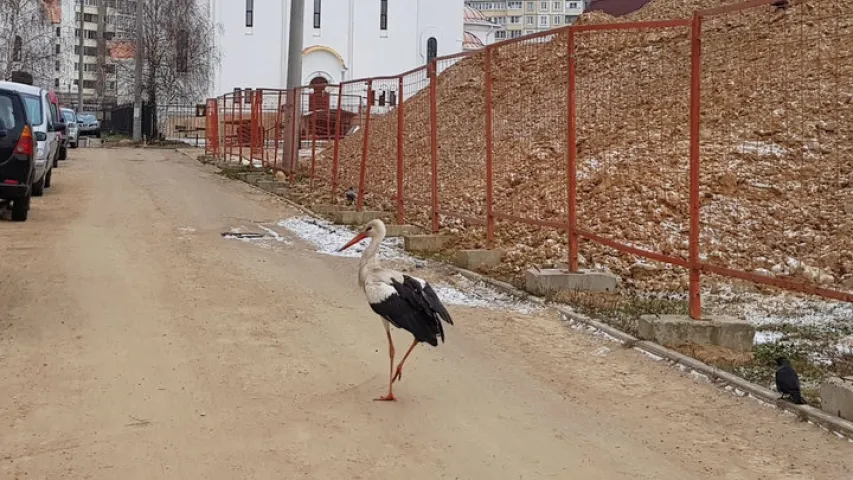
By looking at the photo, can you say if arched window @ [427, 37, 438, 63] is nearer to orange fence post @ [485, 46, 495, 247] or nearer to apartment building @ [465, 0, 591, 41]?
orange fence post @ [485, 46, 495, 247]

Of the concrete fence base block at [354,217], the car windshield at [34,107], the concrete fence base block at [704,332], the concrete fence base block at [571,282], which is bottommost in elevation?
the concrete fence base block at [704,332]

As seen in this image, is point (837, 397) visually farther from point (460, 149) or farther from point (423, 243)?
point (460, 149)

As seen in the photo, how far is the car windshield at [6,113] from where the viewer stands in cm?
1328

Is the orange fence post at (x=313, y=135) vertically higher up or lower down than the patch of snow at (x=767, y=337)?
higher up

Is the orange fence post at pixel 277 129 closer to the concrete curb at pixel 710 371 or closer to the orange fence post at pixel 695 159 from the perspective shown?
the concrete curb at pixel 710 371

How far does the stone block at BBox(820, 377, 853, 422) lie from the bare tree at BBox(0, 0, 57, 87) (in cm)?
4125

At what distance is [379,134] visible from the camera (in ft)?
54.5

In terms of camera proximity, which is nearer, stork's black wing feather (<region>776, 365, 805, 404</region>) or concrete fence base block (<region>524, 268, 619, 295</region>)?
stork's black wing feather (<region>776, 365, 805, 404</region>)

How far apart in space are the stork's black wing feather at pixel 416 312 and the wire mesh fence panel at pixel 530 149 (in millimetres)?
4665

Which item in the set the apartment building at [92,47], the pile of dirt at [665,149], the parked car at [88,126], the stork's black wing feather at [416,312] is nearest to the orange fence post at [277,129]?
the pile of dirt at [665,149]

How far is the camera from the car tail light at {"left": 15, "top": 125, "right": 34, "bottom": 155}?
13281mm

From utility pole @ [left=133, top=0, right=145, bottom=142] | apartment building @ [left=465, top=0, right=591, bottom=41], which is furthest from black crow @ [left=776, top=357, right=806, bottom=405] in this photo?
apartment building @ [left=465, top=0, right=591, bottom=41]

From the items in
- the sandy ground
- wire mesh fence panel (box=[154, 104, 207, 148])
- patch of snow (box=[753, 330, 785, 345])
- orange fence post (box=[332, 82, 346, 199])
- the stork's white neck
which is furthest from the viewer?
wire mesh fence panel (box=[154, 104, 207, 148])

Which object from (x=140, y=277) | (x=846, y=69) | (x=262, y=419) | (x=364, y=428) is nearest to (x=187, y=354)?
(x=262, y=419)
